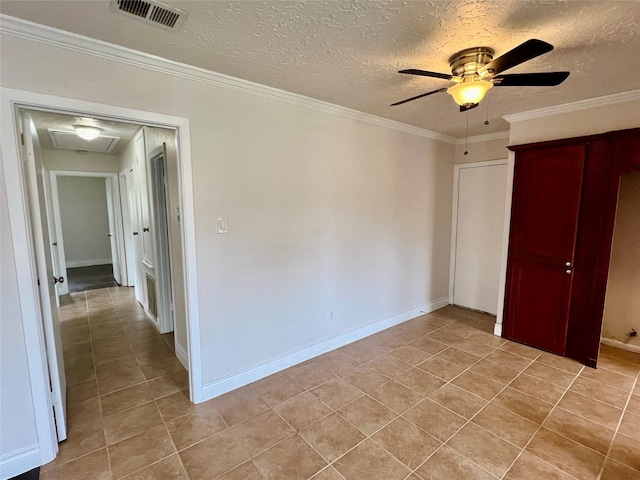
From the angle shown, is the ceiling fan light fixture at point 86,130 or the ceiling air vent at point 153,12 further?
the ceiling fan light fixture at point 86,130

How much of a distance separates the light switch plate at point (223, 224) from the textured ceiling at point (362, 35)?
43.1 inches

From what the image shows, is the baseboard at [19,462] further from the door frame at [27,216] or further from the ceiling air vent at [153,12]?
the ceiling air vent at [153,12]

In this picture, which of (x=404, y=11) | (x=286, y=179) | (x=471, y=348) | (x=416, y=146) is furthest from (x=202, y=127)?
(x=471, y=348)

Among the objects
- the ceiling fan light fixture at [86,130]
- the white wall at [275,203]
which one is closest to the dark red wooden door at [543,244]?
the white wall at [275,203]

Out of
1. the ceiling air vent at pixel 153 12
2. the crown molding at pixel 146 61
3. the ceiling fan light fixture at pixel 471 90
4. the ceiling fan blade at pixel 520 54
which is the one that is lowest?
the ceiling fan light fixture at pixel 471 90

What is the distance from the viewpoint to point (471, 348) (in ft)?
11.1

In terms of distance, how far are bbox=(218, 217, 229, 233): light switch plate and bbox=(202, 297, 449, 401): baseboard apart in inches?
49.1

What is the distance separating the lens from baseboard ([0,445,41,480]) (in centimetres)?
176

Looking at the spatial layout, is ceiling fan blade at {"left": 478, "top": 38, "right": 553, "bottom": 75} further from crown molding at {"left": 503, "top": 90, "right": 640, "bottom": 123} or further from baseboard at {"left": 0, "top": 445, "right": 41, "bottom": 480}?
baseboard at {"left": 0, "top": 445, "right": 41, "bottom": 480}

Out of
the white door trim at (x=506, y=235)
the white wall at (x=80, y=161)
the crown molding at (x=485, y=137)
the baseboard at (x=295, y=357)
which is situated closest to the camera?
the baseboard at (x=295, y=357)

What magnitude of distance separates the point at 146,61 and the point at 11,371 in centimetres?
203

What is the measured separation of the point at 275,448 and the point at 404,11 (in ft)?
8.69

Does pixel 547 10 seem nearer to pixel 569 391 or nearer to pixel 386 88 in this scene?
pixel 386 88

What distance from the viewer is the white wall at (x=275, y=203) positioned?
6.63ft
